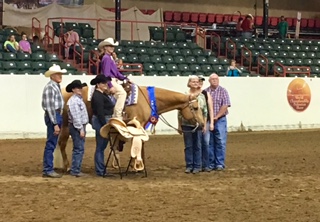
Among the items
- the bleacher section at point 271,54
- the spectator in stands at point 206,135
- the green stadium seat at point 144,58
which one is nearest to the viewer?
the spectator in stands at point 206,135

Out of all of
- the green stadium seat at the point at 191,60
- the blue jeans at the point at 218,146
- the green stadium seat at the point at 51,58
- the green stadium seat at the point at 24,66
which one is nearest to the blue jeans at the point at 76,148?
the blue jeans at the point at 218,146

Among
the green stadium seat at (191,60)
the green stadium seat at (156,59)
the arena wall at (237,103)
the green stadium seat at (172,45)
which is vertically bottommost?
the arena wall at (237,103)

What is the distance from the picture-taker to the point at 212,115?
11.2 m

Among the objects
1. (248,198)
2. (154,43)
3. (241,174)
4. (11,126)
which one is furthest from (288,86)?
(248,198)

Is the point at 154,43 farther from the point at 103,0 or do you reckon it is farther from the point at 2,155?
the point at 2,155

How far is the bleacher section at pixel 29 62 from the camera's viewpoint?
61.5 feet

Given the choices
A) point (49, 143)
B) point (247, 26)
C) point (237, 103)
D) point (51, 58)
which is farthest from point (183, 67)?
point (49, 143)

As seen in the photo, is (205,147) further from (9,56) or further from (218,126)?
(9,56)

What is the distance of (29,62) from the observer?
19.5 meters

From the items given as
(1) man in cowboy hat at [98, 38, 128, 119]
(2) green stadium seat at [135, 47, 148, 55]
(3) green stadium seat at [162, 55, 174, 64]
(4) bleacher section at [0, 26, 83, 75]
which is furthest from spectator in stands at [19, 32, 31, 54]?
(1) man in cowboy hat at [98, 38, 128, 119]

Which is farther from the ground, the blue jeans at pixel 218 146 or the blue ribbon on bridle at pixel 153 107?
the blue ribbon on bridle at pixel 153 107

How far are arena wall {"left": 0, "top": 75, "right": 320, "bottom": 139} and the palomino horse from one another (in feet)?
19.2

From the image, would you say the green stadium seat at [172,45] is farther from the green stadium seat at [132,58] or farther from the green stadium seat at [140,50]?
the green stadium seat at [132,58]

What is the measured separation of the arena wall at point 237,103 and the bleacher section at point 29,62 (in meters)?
1.59
